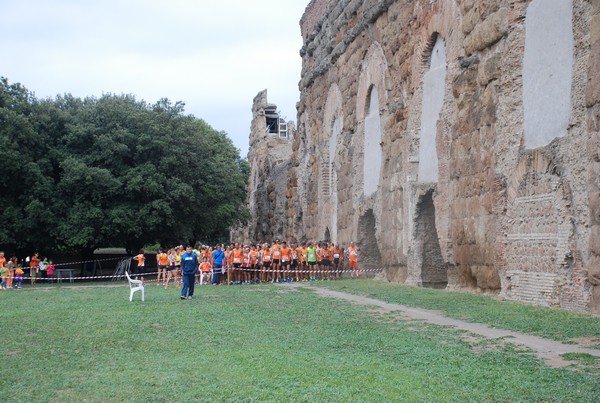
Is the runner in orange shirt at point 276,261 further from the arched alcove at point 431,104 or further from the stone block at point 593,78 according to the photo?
the stone block at point 593,78

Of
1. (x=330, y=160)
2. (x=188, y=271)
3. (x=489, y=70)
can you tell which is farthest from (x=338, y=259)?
(x=489, y=70)

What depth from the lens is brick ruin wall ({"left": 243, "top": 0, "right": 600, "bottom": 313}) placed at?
1224cm

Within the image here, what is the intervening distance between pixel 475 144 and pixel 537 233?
3055 millimetres

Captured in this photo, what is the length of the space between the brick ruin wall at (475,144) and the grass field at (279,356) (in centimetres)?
135

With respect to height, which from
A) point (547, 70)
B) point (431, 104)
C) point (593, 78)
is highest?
point (431, 104)

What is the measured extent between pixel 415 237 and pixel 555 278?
23.3 feet

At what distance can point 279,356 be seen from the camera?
8328mm

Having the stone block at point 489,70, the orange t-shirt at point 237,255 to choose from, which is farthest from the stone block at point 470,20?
the orange t-shirt at point 237,255

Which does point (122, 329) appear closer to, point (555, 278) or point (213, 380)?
point (213, 380)

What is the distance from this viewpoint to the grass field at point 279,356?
6.61 metres

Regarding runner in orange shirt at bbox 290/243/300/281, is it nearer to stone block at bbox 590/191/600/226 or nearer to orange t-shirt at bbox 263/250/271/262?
orange t-shirt at bbox 263/250/271/262

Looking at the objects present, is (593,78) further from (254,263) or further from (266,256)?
(254,263)

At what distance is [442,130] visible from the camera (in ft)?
58.2

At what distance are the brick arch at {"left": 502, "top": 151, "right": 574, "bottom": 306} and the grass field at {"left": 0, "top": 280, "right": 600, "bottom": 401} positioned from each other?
619 mm
